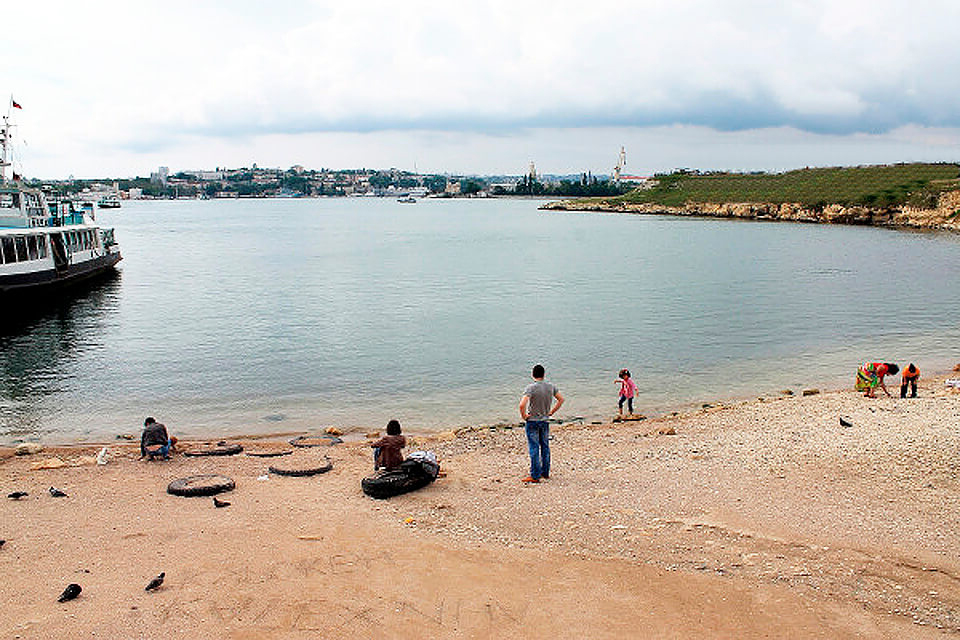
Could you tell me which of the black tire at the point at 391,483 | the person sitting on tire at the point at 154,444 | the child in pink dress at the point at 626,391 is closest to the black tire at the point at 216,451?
the person sitting on tire at the point at 154,444

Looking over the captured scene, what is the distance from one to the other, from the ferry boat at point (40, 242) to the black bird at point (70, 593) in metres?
41.3

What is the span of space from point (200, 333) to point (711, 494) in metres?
31.0

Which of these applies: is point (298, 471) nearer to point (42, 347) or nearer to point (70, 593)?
point (70, 593)

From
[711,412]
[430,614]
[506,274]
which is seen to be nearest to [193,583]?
[430,614]

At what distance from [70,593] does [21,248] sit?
144 ft

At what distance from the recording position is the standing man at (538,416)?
1353cm

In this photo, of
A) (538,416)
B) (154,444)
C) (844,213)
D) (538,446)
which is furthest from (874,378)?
(844,213)

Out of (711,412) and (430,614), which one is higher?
(430,614)

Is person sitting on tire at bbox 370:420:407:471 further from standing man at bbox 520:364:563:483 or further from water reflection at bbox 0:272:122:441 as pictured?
water reflection at bbox 0:272:122:441

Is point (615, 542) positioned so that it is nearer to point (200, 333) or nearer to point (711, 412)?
point (711, 412)

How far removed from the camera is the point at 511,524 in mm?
12062

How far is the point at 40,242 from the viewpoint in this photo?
48812 mm

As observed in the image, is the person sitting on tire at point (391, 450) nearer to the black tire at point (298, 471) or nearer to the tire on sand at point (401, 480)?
the tire on sand at point (401, 480)

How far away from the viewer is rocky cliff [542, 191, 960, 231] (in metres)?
119
